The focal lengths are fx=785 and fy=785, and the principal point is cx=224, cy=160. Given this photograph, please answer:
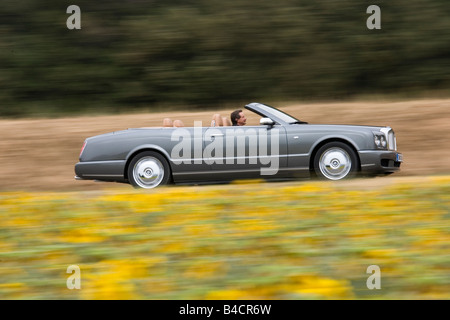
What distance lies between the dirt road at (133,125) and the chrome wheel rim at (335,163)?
3468 millimetres

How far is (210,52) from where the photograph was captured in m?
21.1

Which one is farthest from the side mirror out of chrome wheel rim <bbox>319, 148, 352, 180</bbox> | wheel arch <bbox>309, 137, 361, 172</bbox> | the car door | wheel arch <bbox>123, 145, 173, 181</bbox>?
wheel arch <bbox>123, 145, 173, 181</bbox>

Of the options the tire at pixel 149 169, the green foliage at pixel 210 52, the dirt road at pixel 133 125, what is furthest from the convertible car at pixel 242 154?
the green foliage at pixel 210 52

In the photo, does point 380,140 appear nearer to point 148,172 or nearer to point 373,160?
point 373,160

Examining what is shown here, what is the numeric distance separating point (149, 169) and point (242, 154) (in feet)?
4.39

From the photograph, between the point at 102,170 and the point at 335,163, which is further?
the point at 102,170

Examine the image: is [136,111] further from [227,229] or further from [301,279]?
[301,279]

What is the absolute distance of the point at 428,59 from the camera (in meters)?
20.5

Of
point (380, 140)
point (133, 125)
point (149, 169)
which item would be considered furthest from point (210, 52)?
point (380, 140)

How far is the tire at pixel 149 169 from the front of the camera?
436 inches

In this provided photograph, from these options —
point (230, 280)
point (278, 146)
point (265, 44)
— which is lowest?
point (230, 280)

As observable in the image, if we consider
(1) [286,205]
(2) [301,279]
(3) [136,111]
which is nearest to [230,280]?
(2) [301,279]

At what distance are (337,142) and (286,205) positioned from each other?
3.01m

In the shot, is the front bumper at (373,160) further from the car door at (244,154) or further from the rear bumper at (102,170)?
the rear bumper at (102,170)
